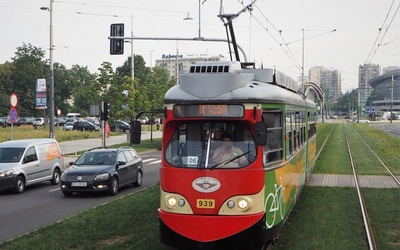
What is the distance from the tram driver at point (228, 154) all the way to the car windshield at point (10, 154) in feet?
40.2

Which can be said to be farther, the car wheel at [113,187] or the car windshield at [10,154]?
the car windshield at [10,154]

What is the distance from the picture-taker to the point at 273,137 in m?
9.08

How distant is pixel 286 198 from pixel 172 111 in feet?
9.74

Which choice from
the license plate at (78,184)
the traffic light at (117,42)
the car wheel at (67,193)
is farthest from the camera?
the traffic light at (117,42)

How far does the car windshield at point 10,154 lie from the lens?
61.8 feet

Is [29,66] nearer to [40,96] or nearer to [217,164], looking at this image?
[40,96]

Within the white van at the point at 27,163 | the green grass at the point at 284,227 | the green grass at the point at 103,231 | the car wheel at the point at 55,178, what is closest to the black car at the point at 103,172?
the green grass at the point at 284,227

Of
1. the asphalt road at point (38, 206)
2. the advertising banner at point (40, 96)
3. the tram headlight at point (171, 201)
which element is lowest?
the asphalt road at point (38, 206)

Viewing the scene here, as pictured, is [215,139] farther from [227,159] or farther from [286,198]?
[286,198]

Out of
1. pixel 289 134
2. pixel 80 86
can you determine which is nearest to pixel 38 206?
pixel 289 134

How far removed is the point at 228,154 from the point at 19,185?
12054 millimetres

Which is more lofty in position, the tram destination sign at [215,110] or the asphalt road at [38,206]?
the tram destination sign at [215,110]

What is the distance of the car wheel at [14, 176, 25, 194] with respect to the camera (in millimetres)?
18297

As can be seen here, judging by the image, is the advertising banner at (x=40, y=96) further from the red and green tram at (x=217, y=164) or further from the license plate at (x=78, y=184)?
the red and green tram at (x=217, y=164)
